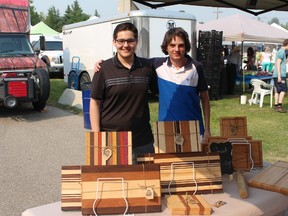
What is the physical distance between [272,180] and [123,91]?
3.79 feet

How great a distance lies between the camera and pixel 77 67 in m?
14.2

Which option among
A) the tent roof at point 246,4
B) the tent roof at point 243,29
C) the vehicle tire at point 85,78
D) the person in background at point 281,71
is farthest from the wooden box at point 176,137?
the vehicle tire at point 85,78

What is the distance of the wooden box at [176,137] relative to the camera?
2479mm

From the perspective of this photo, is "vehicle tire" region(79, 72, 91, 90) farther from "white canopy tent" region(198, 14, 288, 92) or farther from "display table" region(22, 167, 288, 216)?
"display table" region(22, 167, 288, 216)

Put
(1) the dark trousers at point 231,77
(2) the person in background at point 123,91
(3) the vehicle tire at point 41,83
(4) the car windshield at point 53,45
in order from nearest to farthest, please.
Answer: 1. (2) the person in background at point 123,91
2. (3) the vehicle tire at point 41,83
3. (1) the dark trousers at point 231,77
4. (4) the car windshield at point 53,45

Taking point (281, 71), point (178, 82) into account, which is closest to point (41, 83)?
point (281, 71)

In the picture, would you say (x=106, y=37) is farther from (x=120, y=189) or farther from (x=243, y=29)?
(x=120, y=189)

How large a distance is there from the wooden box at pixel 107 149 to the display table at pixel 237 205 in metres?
0.34

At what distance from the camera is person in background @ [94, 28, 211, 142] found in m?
2.92

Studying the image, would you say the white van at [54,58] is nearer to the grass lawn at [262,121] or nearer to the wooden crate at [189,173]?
the grass lawn at [262,121]

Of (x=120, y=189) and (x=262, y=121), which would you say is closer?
(x=120, y=189)

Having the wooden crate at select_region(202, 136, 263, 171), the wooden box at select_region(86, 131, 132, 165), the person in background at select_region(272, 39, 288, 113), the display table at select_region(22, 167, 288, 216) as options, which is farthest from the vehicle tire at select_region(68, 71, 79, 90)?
the display table at select_region(22, 167, 288, 216)

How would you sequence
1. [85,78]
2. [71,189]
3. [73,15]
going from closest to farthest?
1. [71,189]
2. [85,78]
3. [73,15]

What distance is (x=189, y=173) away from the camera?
7.64 ft
